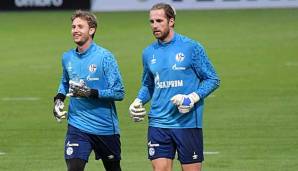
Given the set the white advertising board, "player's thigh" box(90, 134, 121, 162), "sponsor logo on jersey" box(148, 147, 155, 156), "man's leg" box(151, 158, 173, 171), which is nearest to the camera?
"man's leg" box(151, 158, 173, 171)

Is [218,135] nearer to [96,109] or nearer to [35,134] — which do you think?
[35,134]

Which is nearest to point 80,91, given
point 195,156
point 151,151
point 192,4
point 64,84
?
point 64,84

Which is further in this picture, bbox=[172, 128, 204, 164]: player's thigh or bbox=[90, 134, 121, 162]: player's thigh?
bbox=[90, 134, 121, 162]: player's thigh

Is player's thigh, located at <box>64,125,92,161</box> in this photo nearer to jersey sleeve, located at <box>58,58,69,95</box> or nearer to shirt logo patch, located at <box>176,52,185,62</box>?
jersey sleeve, located at <box>58,58,69,95</box>

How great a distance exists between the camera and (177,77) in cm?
1095

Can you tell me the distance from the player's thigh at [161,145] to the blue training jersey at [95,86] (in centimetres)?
61

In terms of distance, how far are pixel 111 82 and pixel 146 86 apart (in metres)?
0.37

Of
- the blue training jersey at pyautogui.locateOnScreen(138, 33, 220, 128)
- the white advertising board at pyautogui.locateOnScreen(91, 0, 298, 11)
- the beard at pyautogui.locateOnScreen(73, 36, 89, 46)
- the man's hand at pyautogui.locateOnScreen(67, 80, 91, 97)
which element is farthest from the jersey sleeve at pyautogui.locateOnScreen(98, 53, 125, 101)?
the white advertising board at pyautogui.locateOnScreen(91, 0, 298, 11)

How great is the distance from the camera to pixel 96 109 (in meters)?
11.4

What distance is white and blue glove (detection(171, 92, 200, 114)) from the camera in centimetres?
1062

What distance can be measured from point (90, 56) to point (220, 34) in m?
21.4

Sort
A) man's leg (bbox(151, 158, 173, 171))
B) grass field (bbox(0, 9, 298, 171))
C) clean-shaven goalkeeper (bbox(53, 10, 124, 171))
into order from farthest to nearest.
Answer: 1. grass field (bbox(0, 9, 298, 171))
2. clean-shaven goalkeeper (bbox(53, 10, 124, 171))
3. man's leg (bbox(151, 158, 173, 171))

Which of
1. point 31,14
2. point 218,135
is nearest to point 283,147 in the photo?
point 218,135

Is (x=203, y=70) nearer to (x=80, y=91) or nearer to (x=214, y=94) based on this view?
(x=80, y=91)
